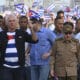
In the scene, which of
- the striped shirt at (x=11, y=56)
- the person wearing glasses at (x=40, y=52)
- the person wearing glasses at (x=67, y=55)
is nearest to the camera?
the striped shirt at (x=11, y=56)

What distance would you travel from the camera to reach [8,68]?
827cm

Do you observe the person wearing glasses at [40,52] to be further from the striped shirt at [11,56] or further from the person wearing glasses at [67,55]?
the striped shirt at [11,56]

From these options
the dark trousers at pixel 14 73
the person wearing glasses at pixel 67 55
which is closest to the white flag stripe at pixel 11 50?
the dark trousers at pixel 14 73

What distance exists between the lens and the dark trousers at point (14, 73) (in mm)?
8258

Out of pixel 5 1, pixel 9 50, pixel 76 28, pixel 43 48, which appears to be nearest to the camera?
pixel 9 50

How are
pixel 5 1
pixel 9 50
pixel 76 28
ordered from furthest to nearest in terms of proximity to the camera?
pixel 5 1 → pixel 76 28 → pixel 9 50

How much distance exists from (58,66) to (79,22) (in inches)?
97.4

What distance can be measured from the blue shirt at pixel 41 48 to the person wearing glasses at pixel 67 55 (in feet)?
4.45

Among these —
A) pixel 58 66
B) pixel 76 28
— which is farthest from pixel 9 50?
pixel 76 28

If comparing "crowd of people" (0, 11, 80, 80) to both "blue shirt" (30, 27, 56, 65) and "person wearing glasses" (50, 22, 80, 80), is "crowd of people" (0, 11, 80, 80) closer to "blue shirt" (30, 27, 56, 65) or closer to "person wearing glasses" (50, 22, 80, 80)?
"person wearing glasses" (50, 22, 80, 80)

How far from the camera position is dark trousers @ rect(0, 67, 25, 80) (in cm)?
826

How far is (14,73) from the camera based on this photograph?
328 inches

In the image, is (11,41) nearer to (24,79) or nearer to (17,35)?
(17,35)

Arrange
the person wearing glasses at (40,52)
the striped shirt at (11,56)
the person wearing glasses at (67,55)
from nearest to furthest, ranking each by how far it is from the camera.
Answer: the striped shirt at (11,56) → the person wearing glasses at (67,55) → the person wearing glasses at (40,52)
